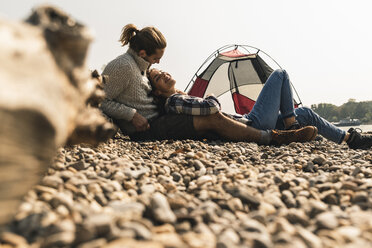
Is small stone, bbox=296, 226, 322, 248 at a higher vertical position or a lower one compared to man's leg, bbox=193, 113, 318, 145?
lower

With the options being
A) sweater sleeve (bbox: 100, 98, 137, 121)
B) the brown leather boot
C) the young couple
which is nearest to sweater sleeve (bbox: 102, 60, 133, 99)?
the young couple

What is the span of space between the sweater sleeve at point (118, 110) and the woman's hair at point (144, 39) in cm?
90

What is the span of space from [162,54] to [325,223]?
3770 millimetres

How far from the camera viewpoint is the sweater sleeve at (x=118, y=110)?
4051mm

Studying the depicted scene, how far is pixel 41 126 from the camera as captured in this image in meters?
0.97

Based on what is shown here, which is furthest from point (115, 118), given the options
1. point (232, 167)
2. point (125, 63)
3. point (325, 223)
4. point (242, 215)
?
point (325, 223)

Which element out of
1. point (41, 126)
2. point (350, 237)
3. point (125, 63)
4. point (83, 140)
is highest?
point (125, 63)

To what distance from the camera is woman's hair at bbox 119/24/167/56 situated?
434cm

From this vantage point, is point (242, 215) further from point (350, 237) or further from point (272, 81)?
point (272, 81)

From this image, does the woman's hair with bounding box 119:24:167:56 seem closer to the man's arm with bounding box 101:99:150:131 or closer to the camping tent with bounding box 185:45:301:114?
the man's arm with bounding box 101:99:150:131

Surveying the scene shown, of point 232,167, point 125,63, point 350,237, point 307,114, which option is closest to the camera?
point 350,237

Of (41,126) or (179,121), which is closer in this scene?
(41,126)

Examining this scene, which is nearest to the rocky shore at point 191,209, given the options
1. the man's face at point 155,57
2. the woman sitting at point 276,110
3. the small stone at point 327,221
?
the small stone at point 327,221

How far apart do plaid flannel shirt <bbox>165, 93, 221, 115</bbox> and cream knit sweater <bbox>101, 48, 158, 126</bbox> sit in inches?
16.1
